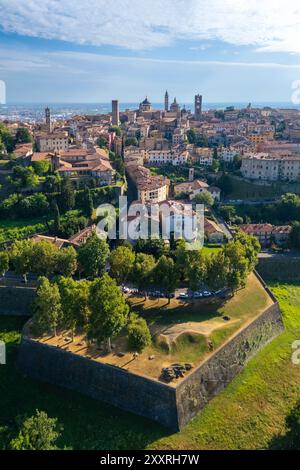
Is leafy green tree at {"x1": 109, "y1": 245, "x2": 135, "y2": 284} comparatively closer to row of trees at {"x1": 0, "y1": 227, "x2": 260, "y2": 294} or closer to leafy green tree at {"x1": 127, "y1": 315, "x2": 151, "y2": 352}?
row of trees at {"x1": 0, "y1": 227, "x2": 260, "y2": 294}

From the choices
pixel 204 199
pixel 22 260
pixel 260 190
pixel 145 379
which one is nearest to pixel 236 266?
pixel 145 379

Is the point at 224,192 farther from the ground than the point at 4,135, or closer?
closer

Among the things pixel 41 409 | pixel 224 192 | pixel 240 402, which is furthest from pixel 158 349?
pixel 224 192

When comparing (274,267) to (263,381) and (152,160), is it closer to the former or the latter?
(263,381)

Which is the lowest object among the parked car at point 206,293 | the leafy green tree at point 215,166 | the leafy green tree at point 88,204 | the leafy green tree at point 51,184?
the parked car at point 206,293

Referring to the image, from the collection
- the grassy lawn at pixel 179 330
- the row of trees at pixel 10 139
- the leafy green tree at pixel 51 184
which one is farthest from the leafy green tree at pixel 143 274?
the row of trees at pixel 10 139

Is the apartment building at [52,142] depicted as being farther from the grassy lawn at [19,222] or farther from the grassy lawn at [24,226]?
the grassy lawn at [24,226]
